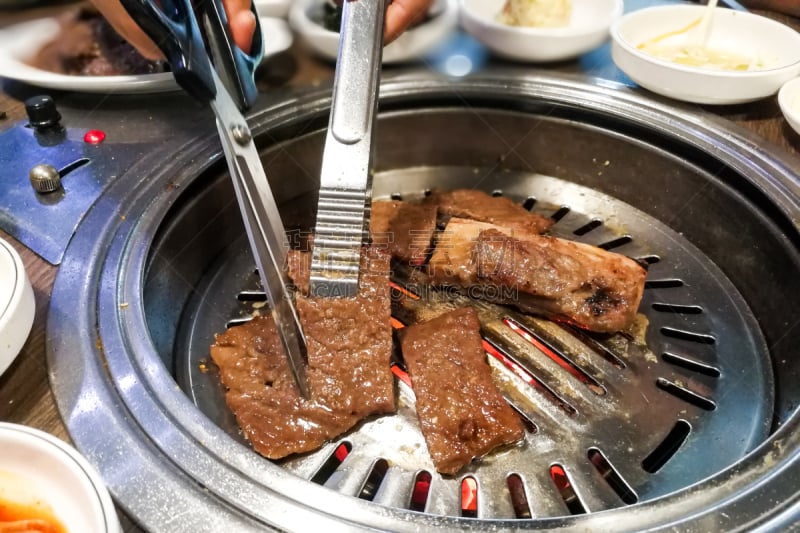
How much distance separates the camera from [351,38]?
194 cm

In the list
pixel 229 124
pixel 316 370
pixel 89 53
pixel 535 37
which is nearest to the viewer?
pixel 229 124

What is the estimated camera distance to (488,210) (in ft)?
7.93

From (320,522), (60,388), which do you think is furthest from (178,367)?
(320,522)

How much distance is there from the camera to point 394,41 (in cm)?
259

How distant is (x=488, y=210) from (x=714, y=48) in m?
1.37

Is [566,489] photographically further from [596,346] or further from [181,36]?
[181,36]

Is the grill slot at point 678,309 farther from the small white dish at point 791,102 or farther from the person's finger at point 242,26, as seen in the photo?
the person's finger at point 242,26

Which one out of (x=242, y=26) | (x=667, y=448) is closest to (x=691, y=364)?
(x=667, y=448)

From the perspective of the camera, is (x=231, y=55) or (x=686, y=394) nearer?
(x=686, y=394)

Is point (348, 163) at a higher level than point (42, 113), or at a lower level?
higher

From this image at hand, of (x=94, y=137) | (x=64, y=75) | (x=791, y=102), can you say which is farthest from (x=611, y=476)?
(x=64, y=75)

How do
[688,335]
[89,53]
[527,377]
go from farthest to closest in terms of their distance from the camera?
1. [89,53]
2. [688,335]
3. [527,377]

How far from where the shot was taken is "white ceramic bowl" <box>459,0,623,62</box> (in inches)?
100

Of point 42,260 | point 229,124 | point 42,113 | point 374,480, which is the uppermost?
point 229,124
